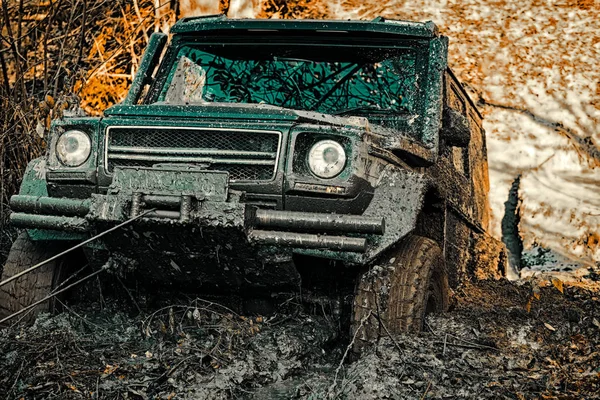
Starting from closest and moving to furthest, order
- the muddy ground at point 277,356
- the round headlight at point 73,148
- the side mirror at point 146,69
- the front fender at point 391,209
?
the muddy ground at point 277,356
the front fender at point 391,209
the round headlight at point 73,148
the side mirror at point 146,69

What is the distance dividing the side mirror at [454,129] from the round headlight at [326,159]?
1.30 metres

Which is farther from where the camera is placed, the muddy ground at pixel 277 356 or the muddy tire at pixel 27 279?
the muddy tire at pixel 27 279

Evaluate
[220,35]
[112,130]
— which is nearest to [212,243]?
[112,130]

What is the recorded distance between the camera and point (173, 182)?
13.5ft

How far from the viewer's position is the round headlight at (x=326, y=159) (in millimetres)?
4340

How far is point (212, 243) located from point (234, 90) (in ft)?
5.48

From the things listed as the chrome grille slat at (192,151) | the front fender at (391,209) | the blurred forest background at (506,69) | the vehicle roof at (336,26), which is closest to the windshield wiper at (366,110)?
the vehicle roof at (336,26)

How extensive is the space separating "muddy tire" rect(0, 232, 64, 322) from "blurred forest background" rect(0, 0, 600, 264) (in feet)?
10.6

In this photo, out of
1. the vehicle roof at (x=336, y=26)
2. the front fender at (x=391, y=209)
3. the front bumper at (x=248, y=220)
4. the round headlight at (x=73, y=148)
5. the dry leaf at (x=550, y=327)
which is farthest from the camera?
the vehicle roof at (x=336, y=26)

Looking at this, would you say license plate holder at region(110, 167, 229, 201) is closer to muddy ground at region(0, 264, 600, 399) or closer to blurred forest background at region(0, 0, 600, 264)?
muddy ground at region(0, 264, 600, 399)

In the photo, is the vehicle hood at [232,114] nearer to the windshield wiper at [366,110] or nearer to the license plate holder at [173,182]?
the license plate holder at [173,182]

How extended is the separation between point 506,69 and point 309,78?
624cm

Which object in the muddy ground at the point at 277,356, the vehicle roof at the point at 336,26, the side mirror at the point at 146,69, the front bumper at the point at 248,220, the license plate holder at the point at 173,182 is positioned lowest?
the muddy ground at the point at 277,356

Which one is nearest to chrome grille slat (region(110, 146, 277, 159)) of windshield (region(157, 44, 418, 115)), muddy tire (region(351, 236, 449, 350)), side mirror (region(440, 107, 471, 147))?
muddy tire (region(351, 236, 449, 350))
